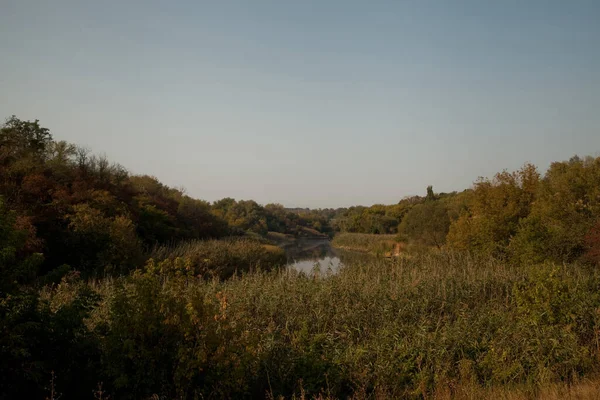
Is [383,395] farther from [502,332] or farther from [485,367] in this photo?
[502,332]

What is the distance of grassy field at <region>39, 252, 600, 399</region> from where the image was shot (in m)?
4.83

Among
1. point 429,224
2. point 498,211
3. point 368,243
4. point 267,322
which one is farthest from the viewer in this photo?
point 368,243

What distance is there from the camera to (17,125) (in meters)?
22.1

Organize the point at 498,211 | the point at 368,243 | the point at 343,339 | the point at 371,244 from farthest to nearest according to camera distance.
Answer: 1. the point at 368,243
2. the point at 371,244
3. the point at 498,211
4. the point at 343,339

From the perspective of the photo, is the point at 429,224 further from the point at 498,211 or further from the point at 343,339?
the point at 343,339

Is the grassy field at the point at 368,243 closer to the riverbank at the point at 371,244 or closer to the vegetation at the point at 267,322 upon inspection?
the riverbank at the point at 371,244

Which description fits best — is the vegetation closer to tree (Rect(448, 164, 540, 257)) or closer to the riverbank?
tree (Rect(448, 164, 540, 257))

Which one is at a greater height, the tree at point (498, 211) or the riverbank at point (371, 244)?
the tree at point (498, 211)

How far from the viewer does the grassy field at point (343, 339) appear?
4.83 meters

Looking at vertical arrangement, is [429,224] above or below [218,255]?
above

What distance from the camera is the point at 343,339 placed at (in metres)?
7.64

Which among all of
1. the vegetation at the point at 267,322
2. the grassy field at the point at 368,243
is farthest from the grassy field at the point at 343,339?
the grassy field at the point at 368,243

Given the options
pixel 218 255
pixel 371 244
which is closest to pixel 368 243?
pixel 371 244

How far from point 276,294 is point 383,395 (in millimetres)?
4705
